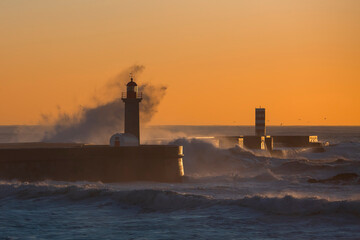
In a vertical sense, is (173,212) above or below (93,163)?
below

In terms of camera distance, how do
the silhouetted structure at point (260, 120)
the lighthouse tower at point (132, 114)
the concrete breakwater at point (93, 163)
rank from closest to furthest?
1. the concrete breakwater at point (93, 163)
2. the lighthouse tower at point (132, 114)
3. the silhouetted structure at point (260, 120)

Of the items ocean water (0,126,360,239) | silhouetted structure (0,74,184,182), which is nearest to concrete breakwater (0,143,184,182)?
silhouetted structure (0,74,184,182)

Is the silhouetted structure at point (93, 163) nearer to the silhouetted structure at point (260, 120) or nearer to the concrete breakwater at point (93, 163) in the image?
the concrete breakwater at point (93, 163)

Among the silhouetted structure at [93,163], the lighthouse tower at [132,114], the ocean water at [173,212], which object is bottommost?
the ocean water at [173,212]

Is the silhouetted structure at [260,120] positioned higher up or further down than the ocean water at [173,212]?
higher up

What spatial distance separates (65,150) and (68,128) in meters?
15.2

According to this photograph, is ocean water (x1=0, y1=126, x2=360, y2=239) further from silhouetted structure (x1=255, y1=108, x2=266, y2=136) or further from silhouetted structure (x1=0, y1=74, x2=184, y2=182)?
silhouetted structure (x1=255, y1=108, x2=266, y2=136)

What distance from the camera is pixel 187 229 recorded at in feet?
44.8

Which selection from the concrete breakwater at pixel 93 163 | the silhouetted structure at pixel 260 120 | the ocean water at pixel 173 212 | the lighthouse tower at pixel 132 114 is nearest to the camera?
the ocean water at pixel 173 212

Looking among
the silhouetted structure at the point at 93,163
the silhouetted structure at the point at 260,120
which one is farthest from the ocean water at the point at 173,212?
the silhouetted structure at the point at 260,120

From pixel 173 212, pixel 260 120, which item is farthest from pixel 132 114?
pixel 260 120

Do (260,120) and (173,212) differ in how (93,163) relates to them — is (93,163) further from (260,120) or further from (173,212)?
(260,120)

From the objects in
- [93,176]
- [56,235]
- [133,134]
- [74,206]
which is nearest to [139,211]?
[74,206]

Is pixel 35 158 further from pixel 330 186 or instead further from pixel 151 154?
pixel 330 186
